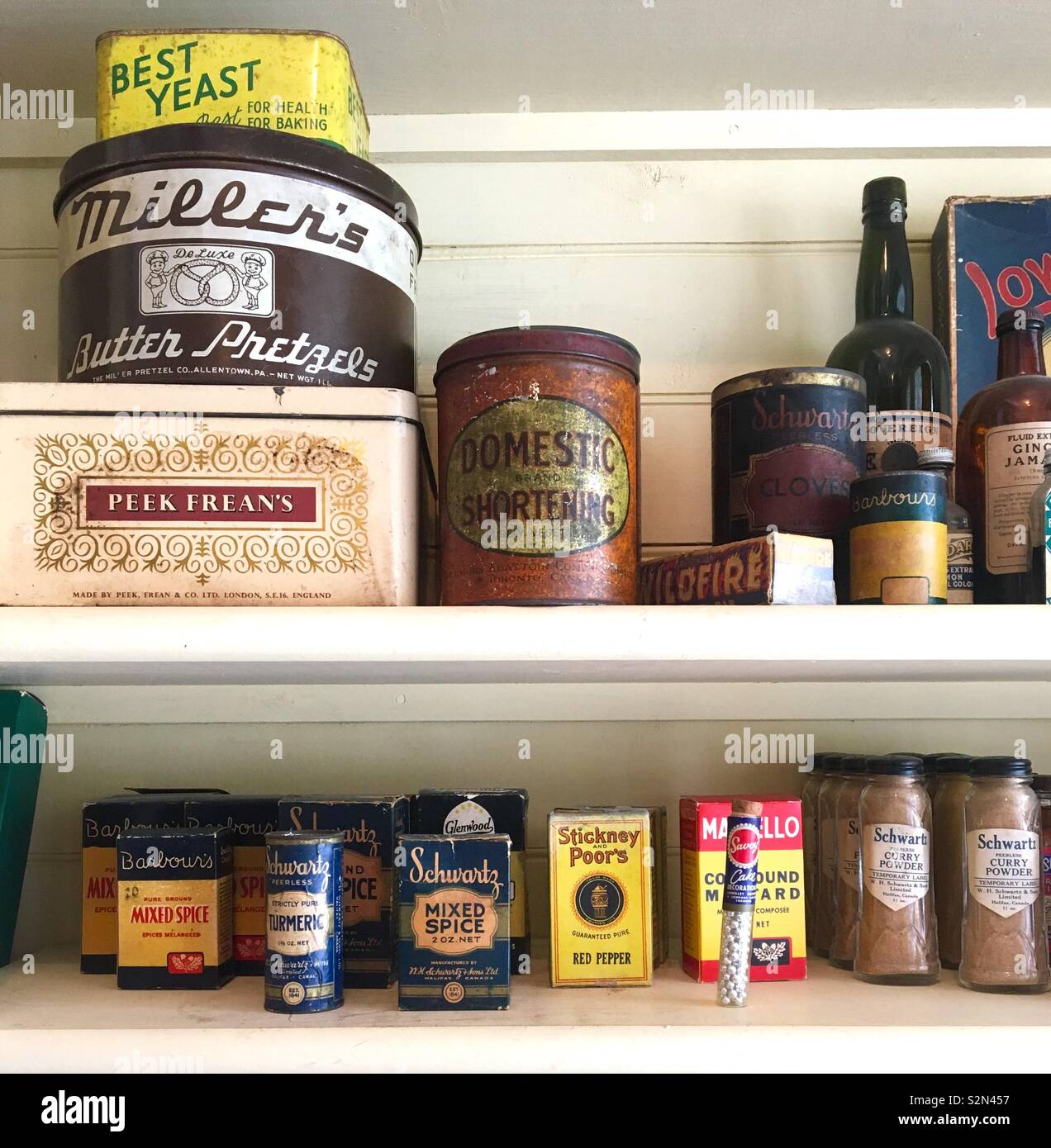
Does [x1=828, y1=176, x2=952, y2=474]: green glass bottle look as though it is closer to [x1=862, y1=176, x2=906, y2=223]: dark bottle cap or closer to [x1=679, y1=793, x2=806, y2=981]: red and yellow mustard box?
[x1=862, y1=176, x2=906, y2=223]: dark bottle cap

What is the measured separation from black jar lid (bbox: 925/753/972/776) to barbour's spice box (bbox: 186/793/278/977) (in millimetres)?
580

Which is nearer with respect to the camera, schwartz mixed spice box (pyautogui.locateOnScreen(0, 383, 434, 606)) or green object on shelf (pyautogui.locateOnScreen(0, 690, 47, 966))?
schwartz mixed spice box (pyautogui.locateOnScreen(0, 383, 434, 606))

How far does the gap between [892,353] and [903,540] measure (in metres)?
0.26

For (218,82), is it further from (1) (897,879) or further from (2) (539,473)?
(1) (897,879)

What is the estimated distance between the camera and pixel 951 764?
0.90 meters

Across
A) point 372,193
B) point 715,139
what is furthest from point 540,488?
point 715,139

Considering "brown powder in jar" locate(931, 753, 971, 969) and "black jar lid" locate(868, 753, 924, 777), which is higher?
"black jar lid" locate(868, 753, 924, 777)

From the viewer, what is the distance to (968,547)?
844mm

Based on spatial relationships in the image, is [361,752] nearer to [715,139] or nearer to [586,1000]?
[586,1000]

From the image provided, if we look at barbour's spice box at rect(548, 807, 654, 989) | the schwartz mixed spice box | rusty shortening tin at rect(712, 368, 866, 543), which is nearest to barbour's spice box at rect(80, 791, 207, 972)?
the schwartz mixed spice box

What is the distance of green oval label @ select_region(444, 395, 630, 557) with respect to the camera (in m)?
0.78

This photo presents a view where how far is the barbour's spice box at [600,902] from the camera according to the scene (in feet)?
2.80

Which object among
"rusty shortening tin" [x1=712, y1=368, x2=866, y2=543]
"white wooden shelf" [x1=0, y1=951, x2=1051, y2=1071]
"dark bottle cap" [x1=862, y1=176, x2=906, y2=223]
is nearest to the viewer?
"white wooden shelf" [x1=0, y1=951, x2=1051, y2=1071]

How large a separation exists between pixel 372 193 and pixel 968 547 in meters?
0.55
